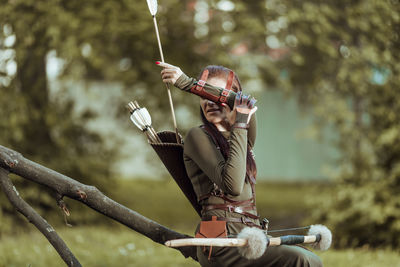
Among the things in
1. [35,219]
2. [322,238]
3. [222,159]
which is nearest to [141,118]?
[222,159]

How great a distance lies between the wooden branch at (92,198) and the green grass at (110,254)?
8.03 feet

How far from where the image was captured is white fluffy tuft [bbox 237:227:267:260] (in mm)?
2562

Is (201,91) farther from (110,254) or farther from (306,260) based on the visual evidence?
(110,254)

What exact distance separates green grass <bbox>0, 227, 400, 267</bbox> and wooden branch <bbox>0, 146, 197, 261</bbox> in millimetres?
2447

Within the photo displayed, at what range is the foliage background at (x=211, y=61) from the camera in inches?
292

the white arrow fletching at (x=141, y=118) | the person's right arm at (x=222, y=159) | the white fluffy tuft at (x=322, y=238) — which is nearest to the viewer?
the person's right arm at (x=222, y=159)

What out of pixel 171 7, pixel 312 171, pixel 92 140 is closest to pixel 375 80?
pixel 171 7

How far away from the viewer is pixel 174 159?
3.05 metres

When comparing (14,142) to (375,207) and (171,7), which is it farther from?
(375,207)

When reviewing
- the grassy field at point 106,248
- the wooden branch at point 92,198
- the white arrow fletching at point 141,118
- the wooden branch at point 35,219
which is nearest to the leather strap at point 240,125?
the white arrow fletching at point 141,118

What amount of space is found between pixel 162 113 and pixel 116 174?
124 cm

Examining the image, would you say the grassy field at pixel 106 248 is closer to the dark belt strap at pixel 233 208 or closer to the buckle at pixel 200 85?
the dark belt strap at pixel 233 208

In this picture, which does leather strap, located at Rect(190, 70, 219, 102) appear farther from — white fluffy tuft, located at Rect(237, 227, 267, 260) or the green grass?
the green grass

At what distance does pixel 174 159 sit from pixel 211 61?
608 cm
